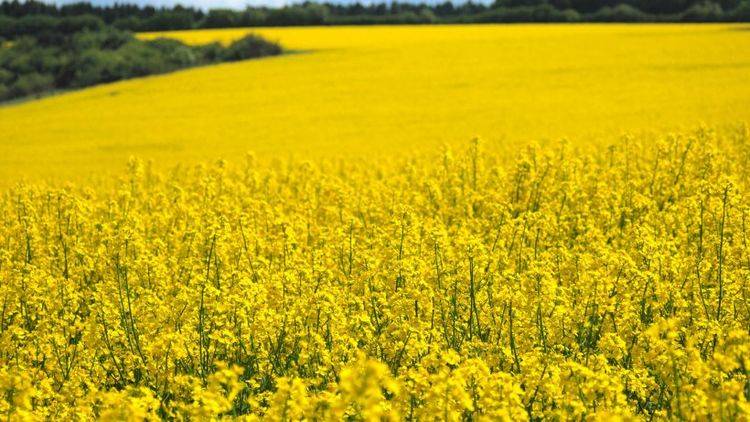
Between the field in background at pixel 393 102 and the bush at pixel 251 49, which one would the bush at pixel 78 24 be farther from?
the field in background at pixel 393 102

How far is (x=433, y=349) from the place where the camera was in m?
4.65

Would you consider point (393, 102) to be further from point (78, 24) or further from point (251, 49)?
point (78, 24)

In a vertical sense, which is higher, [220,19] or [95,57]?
[220,19]

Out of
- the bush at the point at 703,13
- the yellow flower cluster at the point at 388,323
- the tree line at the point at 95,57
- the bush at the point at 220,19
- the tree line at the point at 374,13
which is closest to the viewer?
the yellow flower cluster at the point at 388,323

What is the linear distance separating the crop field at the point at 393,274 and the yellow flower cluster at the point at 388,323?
27 mm

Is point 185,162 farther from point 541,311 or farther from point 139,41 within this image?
point 139,41

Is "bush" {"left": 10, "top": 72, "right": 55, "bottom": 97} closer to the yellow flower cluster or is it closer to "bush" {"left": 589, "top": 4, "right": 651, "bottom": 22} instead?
the yellow flower cluster

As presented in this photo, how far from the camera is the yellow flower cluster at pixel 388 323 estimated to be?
3867mm

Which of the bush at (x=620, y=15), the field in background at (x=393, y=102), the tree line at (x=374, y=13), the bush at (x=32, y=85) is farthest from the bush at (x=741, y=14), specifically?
the bush at (x=32, y=85)

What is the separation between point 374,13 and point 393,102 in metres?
50.0

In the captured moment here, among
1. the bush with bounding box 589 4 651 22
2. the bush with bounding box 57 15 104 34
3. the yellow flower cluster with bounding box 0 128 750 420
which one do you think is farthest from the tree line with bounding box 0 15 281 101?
the yellow flower cluster with bounding box 0 128 750 420

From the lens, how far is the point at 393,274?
6.18 meters

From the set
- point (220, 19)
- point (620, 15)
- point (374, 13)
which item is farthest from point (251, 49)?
point (374, 13)

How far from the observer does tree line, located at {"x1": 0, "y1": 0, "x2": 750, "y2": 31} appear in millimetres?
54969
